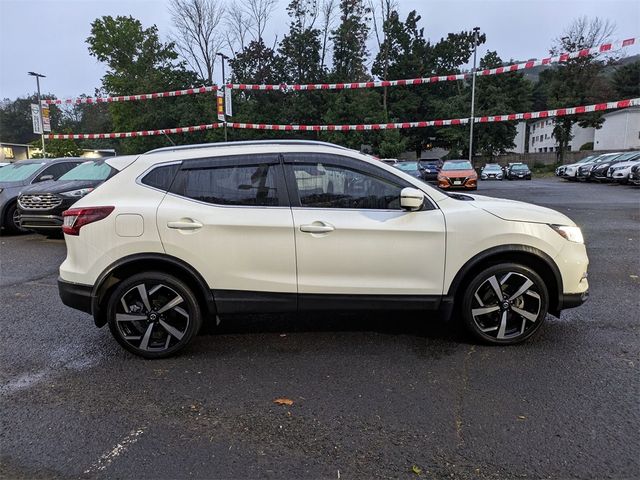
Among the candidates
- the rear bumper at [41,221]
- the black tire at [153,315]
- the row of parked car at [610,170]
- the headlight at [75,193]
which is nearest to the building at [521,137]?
the row of parked car at [610,170]

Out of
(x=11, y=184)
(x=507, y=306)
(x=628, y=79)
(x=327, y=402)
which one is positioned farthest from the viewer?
(x=628, y=79)

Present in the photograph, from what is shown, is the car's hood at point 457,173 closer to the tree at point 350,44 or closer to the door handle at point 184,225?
the door handle at point 184,225

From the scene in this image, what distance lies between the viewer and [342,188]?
146 inches

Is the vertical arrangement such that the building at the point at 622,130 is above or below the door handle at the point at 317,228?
above

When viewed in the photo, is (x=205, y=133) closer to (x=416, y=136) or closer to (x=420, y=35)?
(x=416, y=136)

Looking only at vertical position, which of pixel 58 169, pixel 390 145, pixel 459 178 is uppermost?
pixel 390 145

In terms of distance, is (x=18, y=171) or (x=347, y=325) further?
(x=18, y=171)

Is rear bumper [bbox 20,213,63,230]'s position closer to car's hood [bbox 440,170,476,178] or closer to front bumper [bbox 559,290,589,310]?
front bumper [bbox 559,290,589,310]

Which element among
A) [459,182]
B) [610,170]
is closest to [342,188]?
[459,182]

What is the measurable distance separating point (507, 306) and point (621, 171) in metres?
22.1

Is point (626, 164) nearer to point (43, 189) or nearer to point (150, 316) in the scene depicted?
point (43, 189)

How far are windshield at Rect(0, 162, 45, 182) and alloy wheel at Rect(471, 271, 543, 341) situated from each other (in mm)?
10855

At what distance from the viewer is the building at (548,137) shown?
209 feet

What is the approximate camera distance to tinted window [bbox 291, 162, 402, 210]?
12.0 feet
